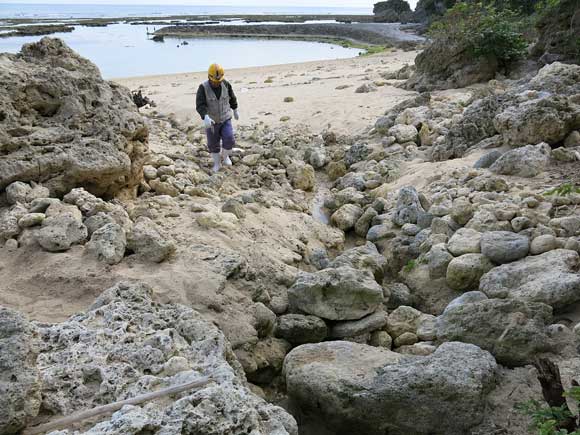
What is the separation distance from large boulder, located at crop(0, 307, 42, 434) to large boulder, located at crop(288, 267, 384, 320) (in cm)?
238

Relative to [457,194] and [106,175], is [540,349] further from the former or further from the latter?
[106,175]

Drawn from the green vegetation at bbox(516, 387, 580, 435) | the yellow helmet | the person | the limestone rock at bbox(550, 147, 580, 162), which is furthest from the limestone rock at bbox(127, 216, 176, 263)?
the limestone rock at bbox(550, 147, 580, 162)

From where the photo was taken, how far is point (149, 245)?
4.83 m

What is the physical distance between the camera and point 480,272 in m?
5.01

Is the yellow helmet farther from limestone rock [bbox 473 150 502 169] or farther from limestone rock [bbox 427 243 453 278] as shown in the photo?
limestone rock [bbox 427 243 453 278]

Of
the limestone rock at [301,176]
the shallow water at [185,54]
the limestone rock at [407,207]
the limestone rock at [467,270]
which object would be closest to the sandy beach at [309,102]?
the limestone rock at [301,176]

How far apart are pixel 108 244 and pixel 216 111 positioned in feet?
13.6

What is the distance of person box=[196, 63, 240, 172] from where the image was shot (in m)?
8.22

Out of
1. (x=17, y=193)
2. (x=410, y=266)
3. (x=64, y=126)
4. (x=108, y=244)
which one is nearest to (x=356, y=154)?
(x=410, y=266)

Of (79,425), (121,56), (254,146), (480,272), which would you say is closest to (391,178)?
(254,146)

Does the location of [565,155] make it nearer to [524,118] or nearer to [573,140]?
[573,140]

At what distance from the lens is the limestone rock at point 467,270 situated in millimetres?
5027

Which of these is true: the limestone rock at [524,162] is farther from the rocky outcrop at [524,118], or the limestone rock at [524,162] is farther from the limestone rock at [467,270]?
the limestone rock at [467,270]

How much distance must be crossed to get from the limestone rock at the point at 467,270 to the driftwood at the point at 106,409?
10.0 ft
